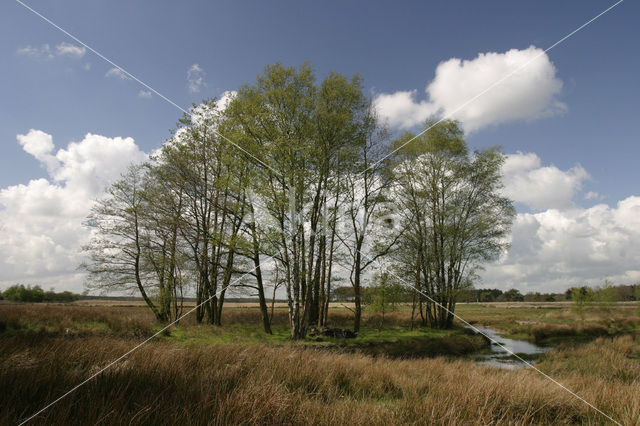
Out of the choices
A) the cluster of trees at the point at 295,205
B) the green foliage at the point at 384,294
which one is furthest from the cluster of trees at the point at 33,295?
the green foliage at the point at 384,294

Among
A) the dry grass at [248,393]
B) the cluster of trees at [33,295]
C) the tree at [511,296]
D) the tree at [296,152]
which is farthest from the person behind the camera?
the tree at [511,296]

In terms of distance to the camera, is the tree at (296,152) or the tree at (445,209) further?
the tree at (445,209)

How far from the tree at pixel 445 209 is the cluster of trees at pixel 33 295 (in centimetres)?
2322

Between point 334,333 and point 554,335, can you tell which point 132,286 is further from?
point 554,335

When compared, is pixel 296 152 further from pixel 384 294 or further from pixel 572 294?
pixel 572 294

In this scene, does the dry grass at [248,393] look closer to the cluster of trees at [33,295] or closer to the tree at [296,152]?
→ the tree at [296,152]

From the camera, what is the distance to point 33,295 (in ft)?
67.1

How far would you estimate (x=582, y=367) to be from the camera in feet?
41.0

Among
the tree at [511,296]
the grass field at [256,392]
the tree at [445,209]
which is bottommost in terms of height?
the tree at [511,296]

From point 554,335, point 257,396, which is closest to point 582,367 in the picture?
point 257,396

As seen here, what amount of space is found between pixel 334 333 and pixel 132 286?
14.3m

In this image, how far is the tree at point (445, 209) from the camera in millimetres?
23016

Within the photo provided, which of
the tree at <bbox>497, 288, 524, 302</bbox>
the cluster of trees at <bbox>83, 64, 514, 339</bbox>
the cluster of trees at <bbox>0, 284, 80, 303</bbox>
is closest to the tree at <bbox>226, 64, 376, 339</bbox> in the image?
the cluster of trees at <bbox>83, 64, 514, 339</bbox>

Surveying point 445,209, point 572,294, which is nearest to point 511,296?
point 572,294
